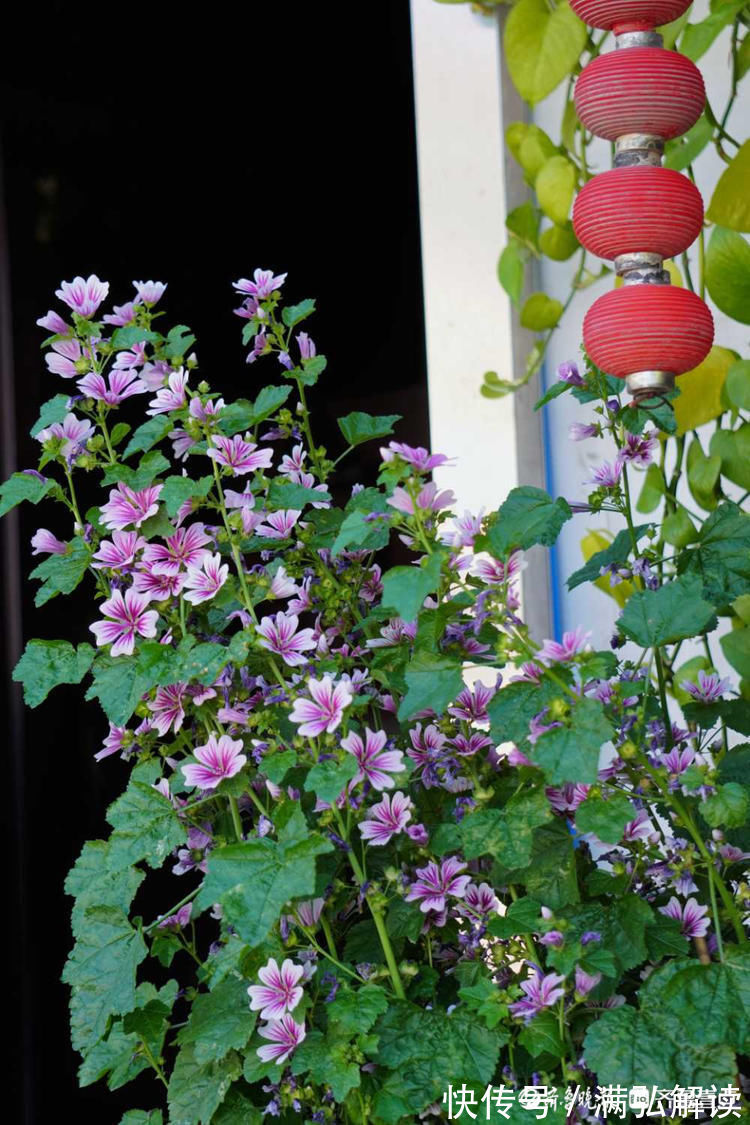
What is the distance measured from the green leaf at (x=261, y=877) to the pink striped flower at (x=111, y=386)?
0.31 m

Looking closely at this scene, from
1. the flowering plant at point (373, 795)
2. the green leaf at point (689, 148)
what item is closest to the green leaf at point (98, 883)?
the flowering plant at point (373, 795)

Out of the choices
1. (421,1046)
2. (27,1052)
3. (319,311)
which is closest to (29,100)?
(319,311)

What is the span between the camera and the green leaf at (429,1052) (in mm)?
733

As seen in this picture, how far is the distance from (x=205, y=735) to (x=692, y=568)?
36 cm

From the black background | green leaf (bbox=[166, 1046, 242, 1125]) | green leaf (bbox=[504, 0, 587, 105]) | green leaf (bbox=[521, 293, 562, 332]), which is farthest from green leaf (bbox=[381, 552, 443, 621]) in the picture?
green leaf (bbox=[521, 293, 562, 332])

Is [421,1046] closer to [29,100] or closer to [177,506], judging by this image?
[177,506]

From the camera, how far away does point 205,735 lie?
0.88 meters

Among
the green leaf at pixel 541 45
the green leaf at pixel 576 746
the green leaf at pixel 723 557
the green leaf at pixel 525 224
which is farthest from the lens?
the green leaf at pixel 525 224

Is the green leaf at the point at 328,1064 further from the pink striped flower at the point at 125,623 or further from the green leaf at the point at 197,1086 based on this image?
the pink striped flower at the point at 125,623

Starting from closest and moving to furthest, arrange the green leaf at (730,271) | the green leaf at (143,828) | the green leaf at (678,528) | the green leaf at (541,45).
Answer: the green leaf at (143,828), the green leaf at (730,271), the green leaf at (678,528), the green leaf at (541,45)

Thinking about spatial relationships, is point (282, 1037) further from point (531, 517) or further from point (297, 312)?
point (297, 312)

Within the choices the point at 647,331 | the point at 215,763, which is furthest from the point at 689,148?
the point at 215,763

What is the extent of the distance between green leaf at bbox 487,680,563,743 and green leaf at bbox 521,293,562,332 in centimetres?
112

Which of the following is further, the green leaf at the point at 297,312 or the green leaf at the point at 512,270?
the green leaf at the point at 512,270
